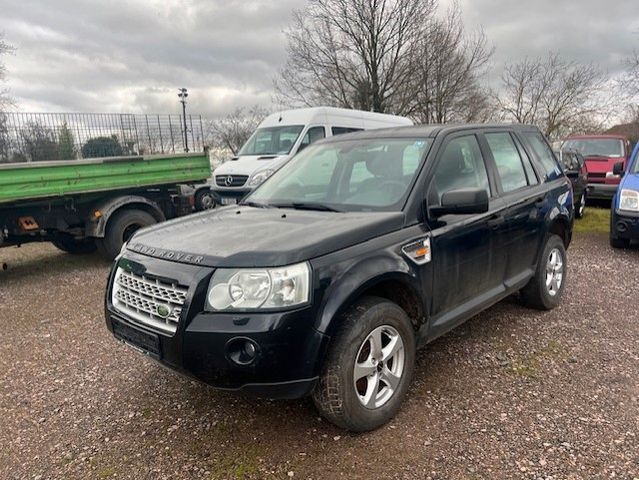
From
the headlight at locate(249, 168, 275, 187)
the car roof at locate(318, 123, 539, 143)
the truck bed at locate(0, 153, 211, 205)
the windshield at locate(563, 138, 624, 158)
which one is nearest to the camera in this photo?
the car roof at locate(318, 123, 539, 143)

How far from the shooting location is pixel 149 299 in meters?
2.64

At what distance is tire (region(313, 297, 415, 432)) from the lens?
2521 mm

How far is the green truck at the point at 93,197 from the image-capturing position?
605 cm

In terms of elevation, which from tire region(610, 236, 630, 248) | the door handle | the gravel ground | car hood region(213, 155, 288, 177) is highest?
car hood region(213, 155, 288, 177)

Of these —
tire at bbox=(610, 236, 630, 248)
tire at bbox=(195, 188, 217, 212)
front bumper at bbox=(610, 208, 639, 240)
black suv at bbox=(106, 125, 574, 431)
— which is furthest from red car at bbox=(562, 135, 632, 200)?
tire at bbox=(195, 188, 217, 212)

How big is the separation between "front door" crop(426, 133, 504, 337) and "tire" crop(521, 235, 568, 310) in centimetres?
81

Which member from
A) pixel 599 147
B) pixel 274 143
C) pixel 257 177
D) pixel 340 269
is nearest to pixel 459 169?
pixel 340 269

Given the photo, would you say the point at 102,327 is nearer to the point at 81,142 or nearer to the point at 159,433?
the point at 159,433

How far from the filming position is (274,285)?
7.70 feet

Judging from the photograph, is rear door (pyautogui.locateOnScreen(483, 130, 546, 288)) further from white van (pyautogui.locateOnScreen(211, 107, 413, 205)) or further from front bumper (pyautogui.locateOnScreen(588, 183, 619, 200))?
front bumper (pyautogui.locateOnScreen(588, 183, 619, 200))

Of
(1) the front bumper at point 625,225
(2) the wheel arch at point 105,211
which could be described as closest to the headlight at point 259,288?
(2) the wheel arch at point 105,211

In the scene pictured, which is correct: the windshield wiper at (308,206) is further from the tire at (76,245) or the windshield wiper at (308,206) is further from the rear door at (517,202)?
the tire at (76,245)

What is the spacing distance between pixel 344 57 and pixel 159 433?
73.0ft

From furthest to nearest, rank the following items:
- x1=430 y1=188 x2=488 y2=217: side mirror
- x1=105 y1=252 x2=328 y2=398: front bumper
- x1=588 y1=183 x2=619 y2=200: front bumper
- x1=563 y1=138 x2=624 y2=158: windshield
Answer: x1=563 y1=138 x2=624 y2=158: windshield
x1=588 y1=183 x2=619 y2=200: front bumper
x1=430 y1=188 x2=488 y2=217: side mirror
x1=105 y1=252 x2=328 y2=398: front bumper
